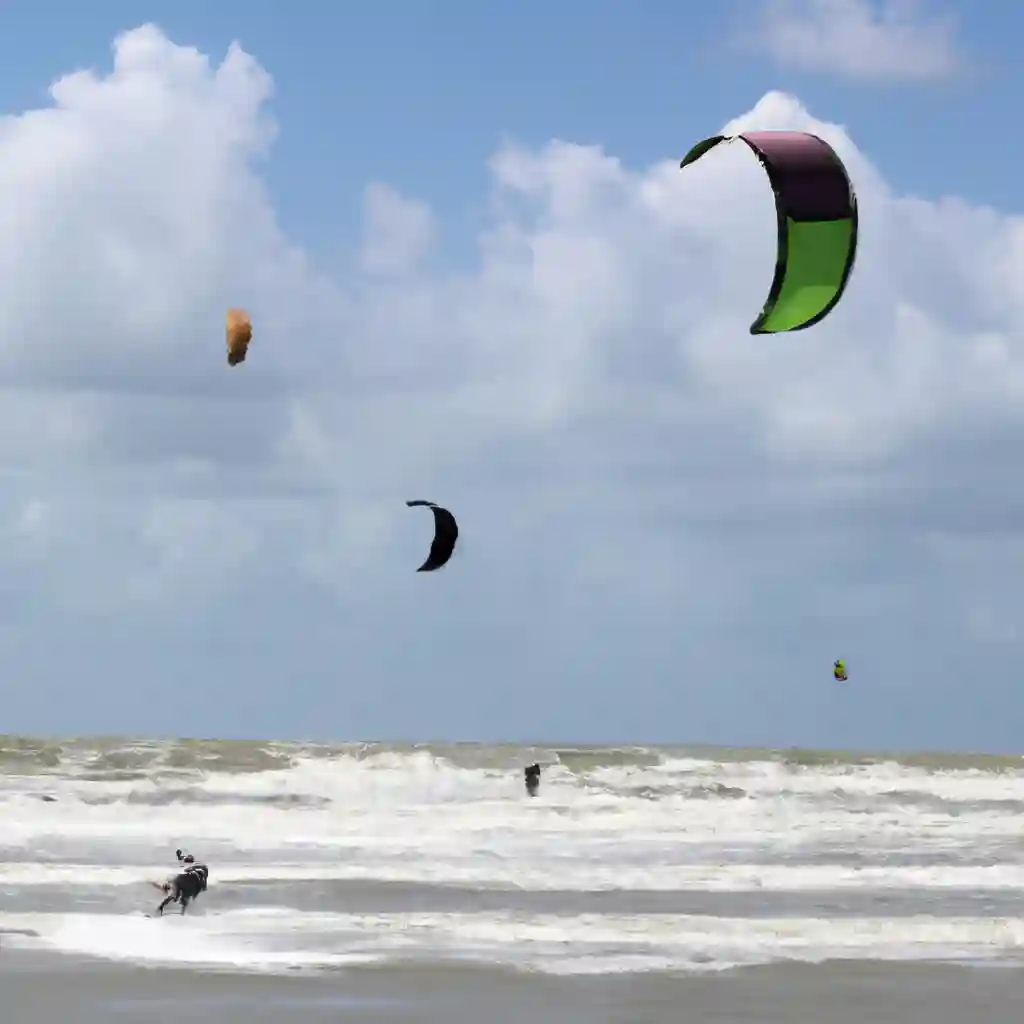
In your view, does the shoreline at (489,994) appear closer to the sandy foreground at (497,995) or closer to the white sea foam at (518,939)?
the sandy foreground at (497,995)

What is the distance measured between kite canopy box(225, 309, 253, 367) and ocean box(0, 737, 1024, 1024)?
6.79 m

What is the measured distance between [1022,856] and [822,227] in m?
15.7

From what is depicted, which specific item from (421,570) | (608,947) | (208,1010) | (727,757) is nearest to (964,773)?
(727,757)

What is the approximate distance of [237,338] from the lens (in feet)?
80.2

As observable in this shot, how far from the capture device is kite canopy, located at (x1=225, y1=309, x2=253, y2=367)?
24312 millimetres

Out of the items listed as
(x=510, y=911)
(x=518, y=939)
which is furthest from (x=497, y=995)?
(x=510, y=911)

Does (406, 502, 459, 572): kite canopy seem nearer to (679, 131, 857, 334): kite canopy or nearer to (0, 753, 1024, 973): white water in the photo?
(0, 753, 1024, 973): white water

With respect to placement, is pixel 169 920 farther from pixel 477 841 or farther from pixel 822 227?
pixel 477 841

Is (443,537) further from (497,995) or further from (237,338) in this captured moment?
(497,995)

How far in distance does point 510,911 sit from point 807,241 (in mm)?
8397

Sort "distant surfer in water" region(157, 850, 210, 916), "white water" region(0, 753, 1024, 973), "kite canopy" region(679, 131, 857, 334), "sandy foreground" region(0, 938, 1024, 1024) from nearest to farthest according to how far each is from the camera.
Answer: "sandy foreground" region(0, 938, 1024, 1024) → "kite canopy" region(679, 131, 857, 334) → "white water" region(0, 753, 1024, 973) → "distant surfer in water" region(157, 850, 210, 916)

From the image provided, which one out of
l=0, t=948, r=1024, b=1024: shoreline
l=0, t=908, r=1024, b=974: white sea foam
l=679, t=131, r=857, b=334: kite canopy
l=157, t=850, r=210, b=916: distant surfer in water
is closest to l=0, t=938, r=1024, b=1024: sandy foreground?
l=0, t=948, r=1024, b=1024: shoreline

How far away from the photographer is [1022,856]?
2964 centimetres

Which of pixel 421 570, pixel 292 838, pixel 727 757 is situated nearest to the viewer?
pixel 421 570
